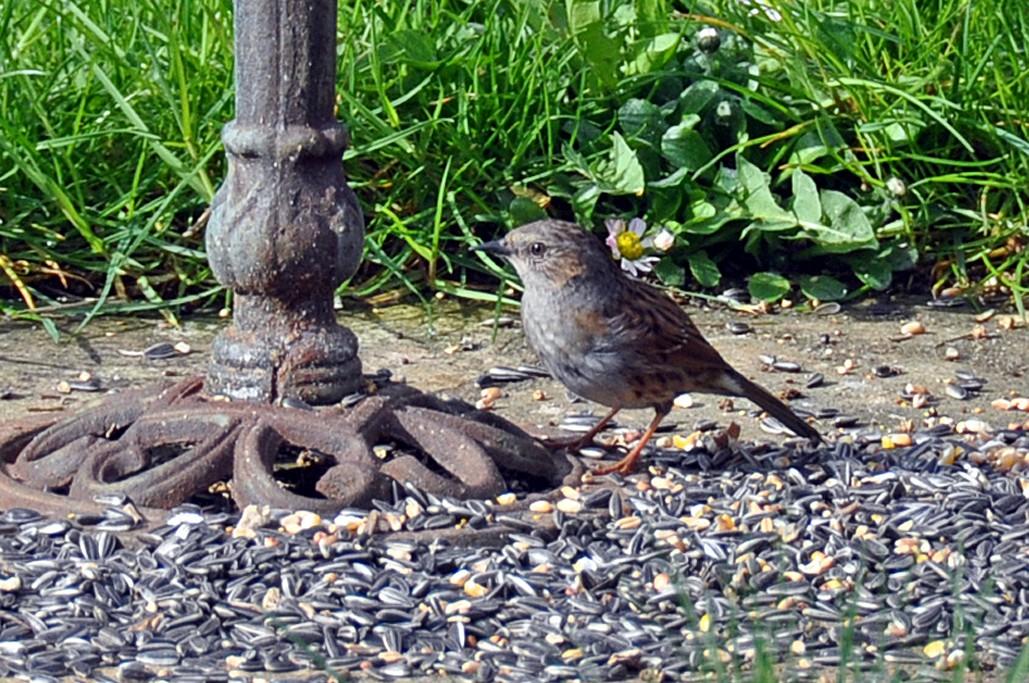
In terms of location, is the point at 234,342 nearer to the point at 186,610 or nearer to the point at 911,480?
the point at 186,610

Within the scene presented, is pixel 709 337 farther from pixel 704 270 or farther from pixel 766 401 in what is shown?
pixel 766 401

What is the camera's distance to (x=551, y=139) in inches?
232

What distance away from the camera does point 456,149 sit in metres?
5.90

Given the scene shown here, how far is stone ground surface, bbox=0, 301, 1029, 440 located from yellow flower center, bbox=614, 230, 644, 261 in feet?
1.06

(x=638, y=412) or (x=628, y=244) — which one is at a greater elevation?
(x=628, y=244)

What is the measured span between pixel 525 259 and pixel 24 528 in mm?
1316

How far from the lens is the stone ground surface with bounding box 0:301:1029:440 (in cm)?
508

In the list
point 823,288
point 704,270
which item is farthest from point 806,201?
point 704,270

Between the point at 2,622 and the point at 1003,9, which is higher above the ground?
A: the point at 1003,9

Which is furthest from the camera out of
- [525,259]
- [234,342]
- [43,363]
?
[43,363]

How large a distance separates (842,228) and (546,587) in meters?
2.64

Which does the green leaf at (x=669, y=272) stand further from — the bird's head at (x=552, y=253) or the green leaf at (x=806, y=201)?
the bird's head at (x=552, y=253)

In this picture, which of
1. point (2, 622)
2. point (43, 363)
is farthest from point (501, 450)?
point (43, 363)

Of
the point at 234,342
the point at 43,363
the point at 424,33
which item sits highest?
the point at 424,33
